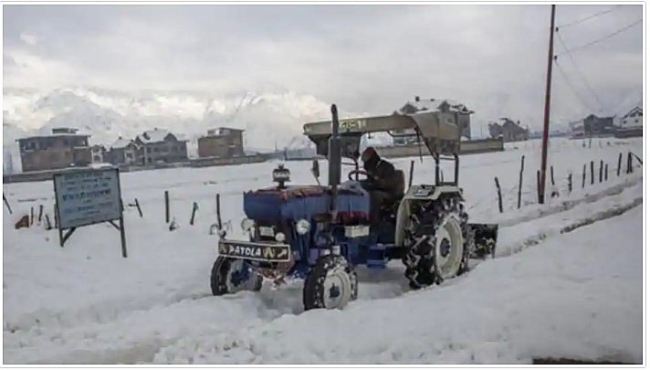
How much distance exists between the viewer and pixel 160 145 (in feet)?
8.04

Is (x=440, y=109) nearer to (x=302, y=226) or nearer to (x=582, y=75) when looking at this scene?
(x=582, y=75)

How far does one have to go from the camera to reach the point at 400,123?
2.45 m

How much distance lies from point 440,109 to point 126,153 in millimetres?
1165

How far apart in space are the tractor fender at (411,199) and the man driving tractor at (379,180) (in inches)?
2.4

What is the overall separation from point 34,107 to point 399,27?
4.21 ft

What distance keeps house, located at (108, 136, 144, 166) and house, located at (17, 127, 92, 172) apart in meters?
0.09

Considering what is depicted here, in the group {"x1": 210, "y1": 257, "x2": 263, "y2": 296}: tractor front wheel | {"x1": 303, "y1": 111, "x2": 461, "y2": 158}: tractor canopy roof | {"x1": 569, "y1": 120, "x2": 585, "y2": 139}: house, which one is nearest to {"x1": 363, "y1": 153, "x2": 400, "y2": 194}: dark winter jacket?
{"x1": 303, "y1": 111, "x2": 461, "y2": 158}: tractor canopy roof

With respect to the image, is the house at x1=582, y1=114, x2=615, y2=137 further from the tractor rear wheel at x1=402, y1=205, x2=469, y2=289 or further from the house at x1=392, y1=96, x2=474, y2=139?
the tractor rear wheel at x1=402, y1=205, x2=469, y2=289

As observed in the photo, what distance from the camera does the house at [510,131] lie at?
2506 mm

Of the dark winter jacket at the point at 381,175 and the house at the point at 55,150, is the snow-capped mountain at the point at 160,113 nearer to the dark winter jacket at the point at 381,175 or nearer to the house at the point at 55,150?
the house at the point at 55,150

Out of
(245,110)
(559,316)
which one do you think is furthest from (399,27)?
(559,316)

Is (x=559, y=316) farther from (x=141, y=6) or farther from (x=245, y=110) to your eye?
(x=141, y=6)

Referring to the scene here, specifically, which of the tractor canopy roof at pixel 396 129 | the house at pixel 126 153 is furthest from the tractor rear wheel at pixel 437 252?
the house at pixel 126 153

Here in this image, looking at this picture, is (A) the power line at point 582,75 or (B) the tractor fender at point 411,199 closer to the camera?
(A) the power line at point 582,75
